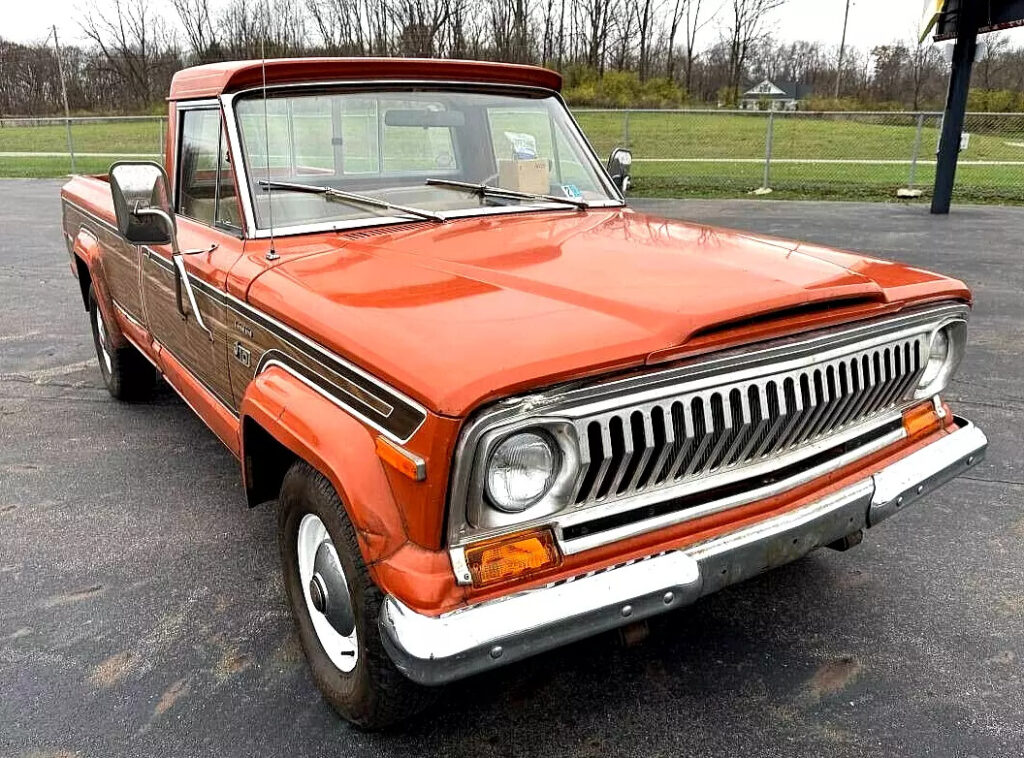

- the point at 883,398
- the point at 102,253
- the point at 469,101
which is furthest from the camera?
the point at 102,253

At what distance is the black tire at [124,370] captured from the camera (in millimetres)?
4910

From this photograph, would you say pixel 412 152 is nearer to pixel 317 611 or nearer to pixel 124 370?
pixel 317 611

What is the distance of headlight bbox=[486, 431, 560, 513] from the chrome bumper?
22 cm

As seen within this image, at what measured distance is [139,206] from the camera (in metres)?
3.12

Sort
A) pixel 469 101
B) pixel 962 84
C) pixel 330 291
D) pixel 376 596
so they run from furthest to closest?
pixel 962 84 → pixel 469 101 → pixel 330 291 → pixel 376 596

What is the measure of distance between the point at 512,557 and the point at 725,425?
2.06ft

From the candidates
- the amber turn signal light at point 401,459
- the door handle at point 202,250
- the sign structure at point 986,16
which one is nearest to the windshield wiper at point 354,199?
the door handle at point 202,250

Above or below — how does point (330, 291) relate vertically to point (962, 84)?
below

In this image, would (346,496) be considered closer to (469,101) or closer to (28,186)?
(469,101)

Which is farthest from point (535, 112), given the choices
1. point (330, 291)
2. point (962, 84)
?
point (962, 84)

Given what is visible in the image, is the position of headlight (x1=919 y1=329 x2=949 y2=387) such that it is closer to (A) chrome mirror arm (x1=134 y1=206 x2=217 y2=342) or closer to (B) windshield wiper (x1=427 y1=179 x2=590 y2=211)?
(B) windshield wiper (x1=427 y1=179 x2=590 y2=211)

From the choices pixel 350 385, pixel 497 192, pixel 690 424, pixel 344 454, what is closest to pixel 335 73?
pixel 497 192

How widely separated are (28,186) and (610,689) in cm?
2016

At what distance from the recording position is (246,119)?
312 cm
